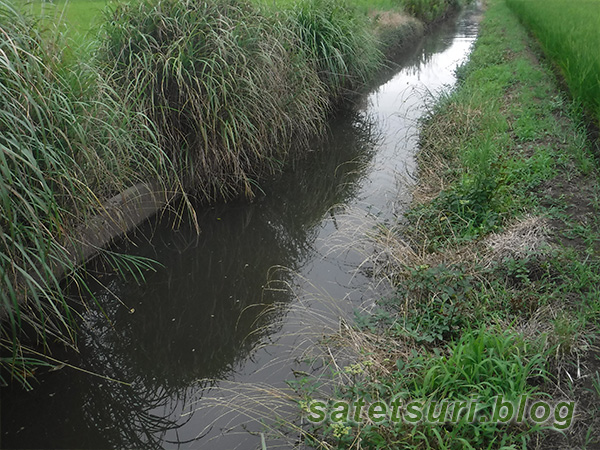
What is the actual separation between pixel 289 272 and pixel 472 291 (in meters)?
1.50

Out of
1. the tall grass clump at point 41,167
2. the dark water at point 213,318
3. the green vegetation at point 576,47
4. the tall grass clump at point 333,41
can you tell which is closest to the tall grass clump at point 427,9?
the green vegetation at point 576,47

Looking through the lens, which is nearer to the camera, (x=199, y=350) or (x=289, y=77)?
(x=199, y=350)

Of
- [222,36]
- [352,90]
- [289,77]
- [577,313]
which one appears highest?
[222,36]

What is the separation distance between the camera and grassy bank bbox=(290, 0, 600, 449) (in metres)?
2.20

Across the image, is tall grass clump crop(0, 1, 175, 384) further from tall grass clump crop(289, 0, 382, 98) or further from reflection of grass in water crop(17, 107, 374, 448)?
tall grass clump crop(289, 0, 382, 98)

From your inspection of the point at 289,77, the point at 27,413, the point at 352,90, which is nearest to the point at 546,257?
the point at 27,413

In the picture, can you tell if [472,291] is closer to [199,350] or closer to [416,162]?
[199,350]

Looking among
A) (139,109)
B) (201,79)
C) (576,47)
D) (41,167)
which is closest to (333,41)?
(201,79)

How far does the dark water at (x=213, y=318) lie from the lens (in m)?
2.63

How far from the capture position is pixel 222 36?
4.79m

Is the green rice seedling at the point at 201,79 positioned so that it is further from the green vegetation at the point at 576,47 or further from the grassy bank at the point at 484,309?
the green vegetation at the point at 576,47

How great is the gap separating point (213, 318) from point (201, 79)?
7.53 feet

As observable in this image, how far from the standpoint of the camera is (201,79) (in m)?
4.50

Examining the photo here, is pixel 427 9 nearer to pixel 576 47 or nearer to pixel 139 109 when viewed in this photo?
pixel 576 47
